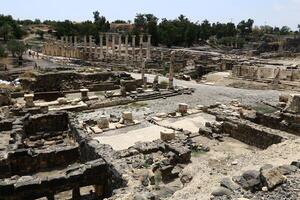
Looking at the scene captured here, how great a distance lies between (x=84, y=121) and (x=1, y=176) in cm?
861

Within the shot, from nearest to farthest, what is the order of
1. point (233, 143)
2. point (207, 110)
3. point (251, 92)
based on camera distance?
point (233, 143), point (207, 110), point (251, 92)

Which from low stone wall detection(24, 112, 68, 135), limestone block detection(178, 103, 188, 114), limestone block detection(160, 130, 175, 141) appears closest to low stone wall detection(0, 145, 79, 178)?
limestone block detection(160, 130, 175, 141)

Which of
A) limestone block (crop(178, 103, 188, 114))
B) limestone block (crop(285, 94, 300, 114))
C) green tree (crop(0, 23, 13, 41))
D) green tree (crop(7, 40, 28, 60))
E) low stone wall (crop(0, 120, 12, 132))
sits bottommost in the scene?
low stone wall (crop(0, 120, 12, 132))

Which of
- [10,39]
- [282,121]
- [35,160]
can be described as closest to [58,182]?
[35,160]

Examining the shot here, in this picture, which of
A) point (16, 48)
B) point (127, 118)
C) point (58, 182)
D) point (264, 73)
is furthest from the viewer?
point (16, 48)

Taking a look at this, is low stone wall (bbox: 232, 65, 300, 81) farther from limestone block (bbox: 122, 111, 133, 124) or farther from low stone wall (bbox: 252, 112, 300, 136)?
limestone block (bbox: 122, 111, 133, 124)

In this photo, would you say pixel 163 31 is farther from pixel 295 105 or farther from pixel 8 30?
pixel 295 105

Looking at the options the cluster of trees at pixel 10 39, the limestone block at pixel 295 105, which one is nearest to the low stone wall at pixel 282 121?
the limestone block at pixel 295 105

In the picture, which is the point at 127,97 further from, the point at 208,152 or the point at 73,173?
the point at 73,173

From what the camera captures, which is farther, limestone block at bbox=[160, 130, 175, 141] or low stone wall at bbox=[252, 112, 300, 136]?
low stone wall at bbox=[252, 112, 300, 136]

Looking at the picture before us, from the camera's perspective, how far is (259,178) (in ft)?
31.8

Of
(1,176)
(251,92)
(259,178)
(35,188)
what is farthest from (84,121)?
(251,92)

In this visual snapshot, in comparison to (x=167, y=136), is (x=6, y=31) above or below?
above

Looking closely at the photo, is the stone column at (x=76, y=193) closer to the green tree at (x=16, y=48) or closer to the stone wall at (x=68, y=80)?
the stone wall at (x=68, y=80)
